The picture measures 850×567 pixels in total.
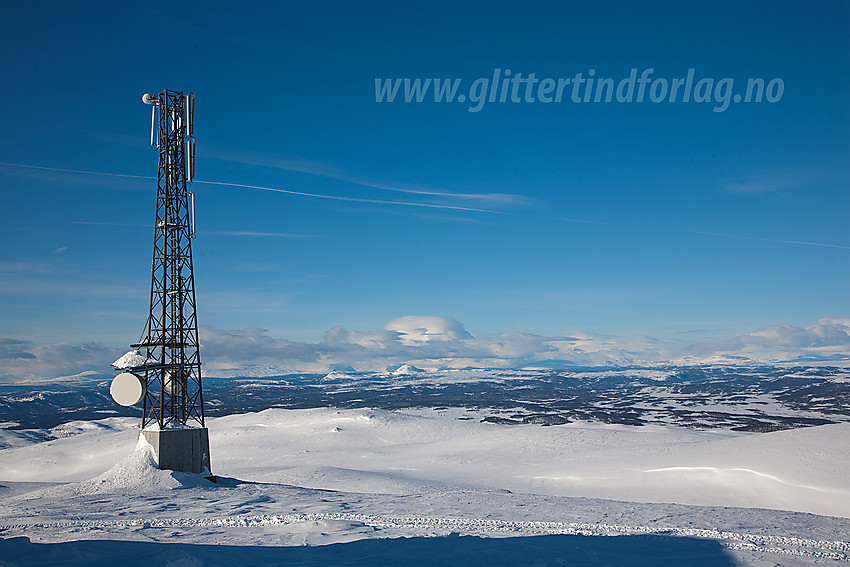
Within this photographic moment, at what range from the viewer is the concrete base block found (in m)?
22.0

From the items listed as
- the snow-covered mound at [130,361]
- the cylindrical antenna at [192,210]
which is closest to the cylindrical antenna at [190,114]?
the cylindrical antenna at [192,210]

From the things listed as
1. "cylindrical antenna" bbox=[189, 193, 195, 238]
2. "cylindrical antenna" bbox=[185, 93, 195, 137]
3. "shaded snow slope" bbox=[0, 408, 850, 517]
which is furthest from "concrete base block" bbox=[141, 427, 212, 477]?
"cylindrical antenna" bbox=[185, 93, 195, 137]

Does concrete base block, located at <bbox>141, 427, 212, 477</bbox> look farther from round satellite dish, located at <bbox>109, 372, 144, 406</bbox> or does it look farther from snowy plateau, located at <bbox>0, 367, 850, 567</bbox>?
round satellite dish, located at <bbox>109, 372, 144, 406</bbox>

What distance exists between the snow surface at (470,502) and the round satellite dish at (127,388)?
1864 mm

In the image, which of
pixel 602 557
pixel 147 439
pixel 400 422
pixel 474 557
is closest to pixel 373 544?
pixel 474 557

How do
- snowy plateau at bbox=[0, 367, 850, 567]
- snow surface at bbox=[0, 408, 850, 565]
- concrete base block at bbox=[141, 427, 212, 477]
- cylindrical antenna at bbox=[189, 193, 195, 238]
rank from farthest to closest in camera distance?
cylindrical antenna at bbox=[189, 193, 195, 238]
concrete base block at bbox=[141, 427, 212, 477]
snow surface at bbox=[0, 408, 850, 565]
snowy plateau at bbox=[0, 367, 850, 567]

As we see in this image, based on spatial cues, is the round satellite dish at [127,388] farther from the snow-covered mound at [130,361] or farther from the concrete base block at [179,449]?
the concrete base block at [179,449]

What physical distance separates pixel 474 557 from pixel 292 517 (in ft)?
18.0

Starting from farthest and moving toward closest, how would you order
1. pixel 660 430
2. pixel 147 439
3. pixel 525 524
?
pixel 660 430 → pixel 147 439 → pixel 525 524

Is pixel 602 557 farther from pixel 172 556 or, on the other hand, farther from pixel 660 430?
pixel 660 430

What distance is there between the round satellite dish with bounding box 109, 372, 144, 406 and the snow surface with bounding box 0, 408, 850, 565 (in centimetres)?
186

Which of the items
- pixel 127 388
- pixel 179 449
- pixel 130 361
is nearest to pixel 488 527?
pixel 179 449

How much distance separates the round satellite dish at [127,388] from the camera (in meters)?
22.8

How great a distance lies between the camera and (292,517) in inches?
555
